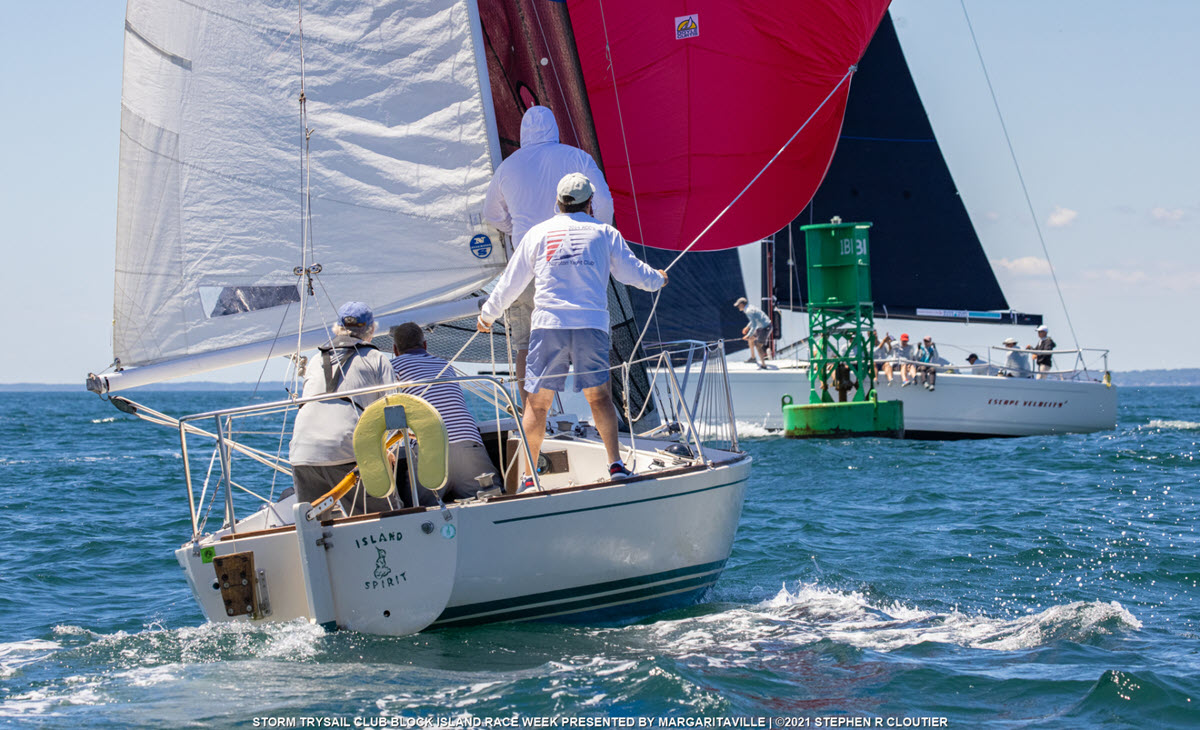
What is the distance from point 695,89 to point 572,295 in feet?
11.7

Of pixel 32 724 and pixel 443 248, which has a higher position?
pixel 443 248

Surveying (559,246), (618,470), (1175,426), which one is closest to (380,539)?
(618,470)

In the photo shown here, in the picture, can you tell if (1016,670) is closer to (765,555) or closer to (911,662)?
(911,662)

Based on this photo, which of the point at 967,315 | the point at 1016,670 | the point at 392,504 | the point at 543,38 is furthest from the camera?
the point at 967,315

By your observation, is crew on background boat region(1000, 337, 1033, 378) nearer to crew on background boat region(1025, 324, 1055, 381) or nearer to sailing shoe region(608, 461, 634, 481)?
crew on background boat region(1025, 324, 1055, 381)

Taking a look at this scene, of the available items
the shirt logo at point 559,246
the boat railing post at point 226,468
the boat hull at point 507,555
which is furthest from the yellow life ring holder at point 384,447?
the shirt logo at point 559,246

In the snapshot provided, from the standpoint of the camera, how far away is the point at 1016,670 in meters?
4.77

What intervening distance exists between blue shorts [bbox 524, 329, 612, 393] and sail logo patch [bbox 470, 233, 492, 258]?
1.37m

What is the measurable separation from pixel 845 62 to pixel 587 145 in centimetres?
219

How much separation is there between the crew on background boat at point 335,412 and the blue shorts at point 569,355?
2.16 feet

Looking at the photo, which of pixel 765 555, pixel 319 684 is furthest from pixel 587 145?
pixel 319 684

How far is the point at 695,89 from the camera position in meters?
8.57

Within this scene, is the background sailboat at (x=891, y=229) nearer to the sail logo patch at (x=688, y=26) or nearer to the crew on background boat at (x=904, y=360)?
the crew on background boat at (x=904, y=360)

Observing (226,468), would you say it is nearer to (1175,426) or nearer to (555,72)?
(555,72)
